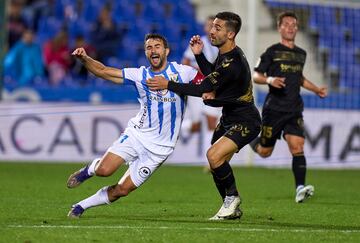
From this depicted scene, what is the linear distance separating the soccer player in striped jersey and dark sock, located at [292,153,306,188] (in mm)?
2980

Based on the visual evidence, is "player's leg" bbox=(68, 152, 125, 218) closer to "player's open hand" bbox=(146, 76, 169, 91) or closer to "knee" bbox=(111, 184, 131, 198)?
"knee" bbox=(111, 184, 131, 198)

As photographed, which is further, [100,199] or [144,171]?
[144,171]

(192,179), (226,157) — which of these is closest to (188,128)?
(192,179)

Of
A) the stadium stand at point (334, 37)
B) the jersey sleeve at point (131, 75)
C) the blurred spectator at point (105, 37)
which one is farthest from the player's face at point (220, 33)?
the blurred spectator at point (105, 37)

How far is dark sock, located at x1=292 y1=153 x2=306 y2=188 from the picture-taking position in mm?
12766

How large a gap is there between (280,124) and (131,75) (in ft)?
11.5

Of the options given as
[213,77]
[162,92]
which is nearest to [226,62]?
[213,77]

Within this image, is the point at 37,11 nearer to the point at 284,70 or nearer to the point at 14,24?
the point at 14,24

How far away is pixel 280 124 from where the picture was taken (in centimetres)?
1315

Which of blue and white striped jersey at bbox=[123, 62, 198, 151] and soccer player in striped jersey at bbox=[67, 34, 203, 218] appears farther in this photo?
blue and white striped jersey at bbox=[123, 62, 198, 151]

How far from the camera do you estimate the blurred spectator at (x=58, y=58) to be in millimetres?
21422

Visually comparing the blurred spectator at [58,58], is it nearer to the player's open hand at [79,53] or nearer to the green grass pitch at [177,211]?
the green grass pitch at [177,211]

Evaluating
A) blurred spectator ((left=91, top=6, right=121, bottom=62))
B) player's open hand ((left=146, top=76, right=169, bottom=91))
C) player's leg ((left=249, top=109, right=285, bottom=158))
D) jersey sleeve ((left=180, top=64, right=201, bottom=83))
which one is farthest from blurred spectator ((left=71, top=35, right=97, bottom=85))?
player's open hand ((left=146, top=76, right=169, bottom=91))

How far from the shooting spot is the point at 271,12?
2062 cm
